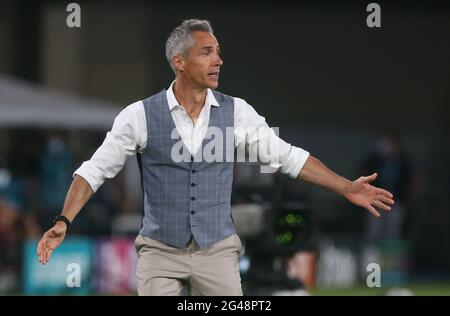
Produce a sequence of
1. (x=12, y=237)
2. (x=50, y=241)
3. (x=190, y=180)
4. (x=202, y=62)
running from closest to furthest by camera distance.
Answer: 1. (x=50, y=241)
2. (x=190, y=180)
3. (x=202, y=62)
4. (x=12, y=237)

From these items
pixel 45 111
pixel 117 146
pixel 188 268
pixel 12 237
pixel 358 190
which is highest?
pixel 45 111

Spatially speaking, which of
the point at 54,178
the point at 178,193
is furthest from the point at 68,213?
the point at 54,178

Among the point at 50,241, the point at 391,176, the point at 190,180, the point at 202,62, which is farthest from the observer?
the point at 391,176

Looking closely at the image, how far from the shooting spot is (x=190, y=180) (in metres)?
7.21

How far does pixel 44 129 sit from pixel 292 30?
6.21 metres

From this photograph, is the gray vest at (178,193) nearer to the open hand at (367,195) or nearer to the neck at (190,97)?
the neck at (190,97)

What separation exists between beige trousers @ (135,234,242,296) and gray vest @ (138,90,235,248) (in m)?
0.04

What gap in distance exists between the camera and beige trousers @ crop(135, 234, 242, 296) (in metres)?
7.17

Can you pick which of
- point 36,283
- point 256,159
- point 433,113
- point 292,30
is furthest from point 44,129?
point 256,159

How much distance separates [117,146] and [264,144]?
78cm

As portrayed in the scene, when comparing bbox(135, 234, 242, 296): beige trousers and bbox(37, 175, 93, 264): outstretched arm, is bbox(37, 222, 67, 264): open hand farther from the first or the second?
bbox(135, 234, 242, 296): beige trousers

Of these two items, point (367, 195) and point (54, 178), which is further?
point (54, 178)

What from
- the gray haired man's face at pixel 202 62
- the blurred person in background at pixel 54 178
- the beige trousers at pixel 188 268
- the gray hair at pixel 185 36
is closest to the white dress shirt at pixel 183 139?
the gray haired man's face at pixel 202 62

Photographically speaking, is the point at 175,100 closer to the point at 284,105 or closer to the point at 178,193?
the point at 178,193
